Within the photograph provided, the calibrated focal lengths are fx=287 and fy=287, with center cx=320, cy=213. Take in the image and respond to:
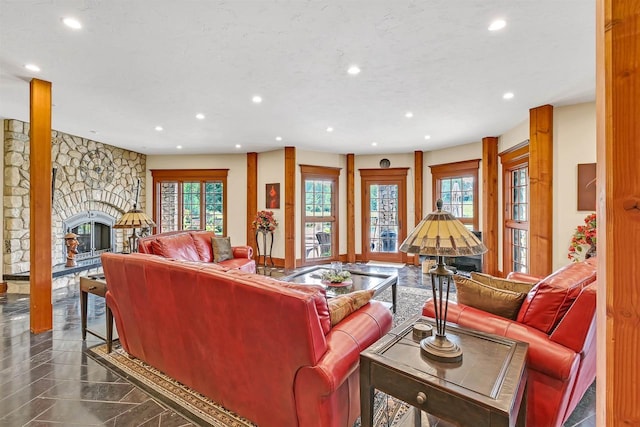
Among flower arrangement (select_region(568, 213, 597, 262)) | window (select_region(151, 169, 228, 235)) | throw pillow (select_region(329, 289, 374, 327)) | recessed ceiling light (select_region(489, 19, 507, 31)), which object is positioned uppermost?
recessed ceiling light (select_region(489, 19, 507, 31))

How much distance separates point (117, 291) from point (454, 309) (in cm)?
250

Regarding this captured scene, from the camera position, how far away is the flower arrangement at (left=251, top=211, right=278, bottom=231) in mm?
6066

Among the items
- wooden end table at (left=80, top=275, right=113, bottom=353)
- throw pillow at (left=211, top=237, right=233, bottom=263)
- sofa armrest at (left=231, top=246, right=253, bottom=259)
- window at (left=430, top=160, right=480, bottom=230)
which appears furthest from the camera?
window at (left=430, top=160, right=480, bottom=230)

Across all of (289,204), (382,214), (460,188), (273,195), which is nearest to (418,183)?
(460,188)

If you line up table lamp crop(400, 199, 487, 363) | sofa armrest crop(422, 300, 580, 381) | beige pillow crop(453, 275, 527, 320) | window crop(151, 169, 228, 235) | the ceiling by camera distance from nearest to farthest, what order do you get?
table lamp crop(400, 199, 487, 363)
sofa armrest crop(422, 300, 580, 381)
beige pillow crop(453, 275, 527, 320)
the ceiling
window crop(151, 169, 228, 235)

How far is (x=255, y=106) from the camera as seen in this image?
3715 millimetres

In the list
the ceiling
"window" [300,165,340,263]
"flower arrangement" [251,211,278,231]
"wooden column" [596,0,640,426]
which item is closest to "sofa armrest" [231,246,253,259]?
"flower arrangement" [251,211,278,231]

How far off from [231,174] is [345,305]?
5.70 m

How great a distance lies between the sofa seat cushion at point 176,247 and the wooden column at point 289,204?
6.52 ft

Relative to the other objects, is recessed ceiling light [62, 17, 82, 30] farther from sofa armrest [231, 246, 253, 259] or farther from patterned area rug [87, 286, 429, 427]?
sofa armrest [231, 246, 253, 259]

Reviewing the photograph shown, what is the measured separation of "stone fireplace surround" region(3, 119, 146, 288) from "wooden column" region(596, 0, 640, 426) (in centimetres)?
629

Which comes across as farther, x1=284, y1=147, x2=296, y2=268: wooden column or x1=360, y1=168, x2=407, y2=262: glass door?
x1=360, y1=168, x2=407, y2=262: glass door

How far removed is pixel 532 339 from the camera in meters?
1.52

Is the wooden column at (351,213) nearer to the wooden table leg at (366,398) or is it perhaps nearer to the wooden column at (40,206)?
the wooden column at (40,206)
